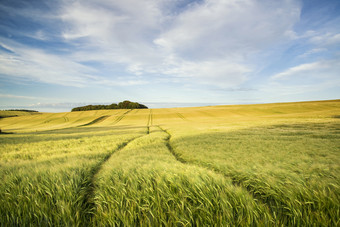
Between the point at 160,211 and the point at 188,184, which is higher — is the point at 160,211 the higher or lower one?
the lower one

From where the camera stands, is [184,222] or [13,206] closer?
[184,222]

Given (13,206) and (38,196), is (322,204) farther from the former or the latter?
(13,206)

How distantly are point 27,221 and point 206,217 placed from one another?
108 inches

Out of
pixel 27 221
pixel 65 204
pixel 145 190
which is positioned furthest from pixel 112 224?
pixel 27 221

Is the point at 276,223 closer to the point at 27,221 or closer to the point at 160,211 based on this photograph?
the point at 160,211

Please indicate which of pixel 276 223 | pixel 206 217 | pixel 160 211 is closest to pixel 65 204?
pixel 160 211

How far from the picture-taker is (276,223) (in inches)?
76.2

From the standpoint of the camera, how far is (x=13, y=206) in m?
2.34

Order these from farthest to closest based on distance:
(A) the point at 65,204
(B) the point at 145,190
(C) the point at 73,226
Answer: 1. (B) the point at 145,190
2. (A) the point at 65,204
3. (C) the point at 73,226

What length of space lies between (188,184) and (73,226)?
1865 millimetres

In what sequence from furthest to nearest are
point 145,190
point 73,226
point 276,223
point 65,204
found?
point 145,190 → point 65,204 → point 73,226 → point 276,223

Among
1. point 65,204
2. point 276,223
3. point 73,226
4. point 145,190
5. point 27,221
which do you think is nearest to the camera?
point 276,223

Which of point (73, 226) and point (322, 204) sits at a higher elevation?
point (322, 204)

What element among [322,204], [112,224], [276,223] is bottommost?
[112,224]
